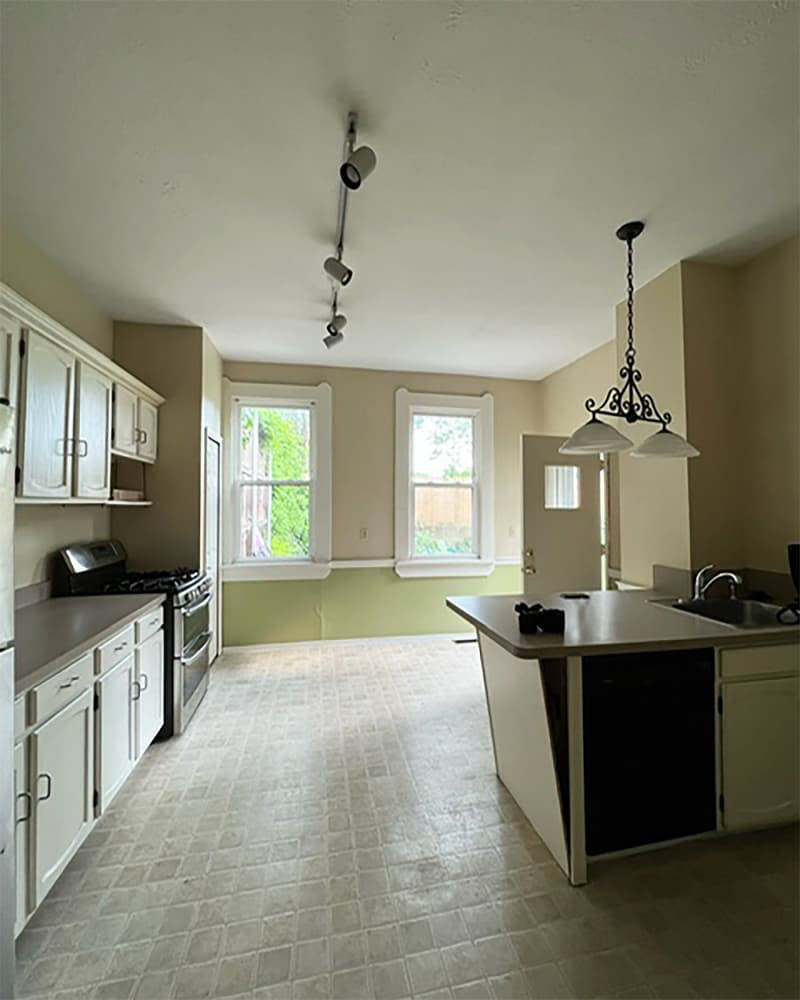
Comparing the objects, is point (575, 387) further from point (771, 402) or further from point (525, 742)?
point (525, 742)

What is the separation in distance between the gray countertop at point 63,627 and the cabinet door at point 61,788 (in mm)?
201

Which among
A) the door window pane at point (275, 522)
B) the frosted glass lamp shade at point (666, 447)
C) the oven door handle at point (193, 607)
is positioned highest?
the frosted glass lamp shade at point (666, 447)

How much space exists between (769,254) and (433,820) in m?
3.50

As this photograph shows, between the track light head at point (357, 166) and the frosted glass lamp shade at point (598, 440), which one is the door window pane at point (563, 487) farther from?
the track light head at point (357, 166)

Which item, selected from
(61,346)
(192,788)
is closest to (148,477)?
(61,346)

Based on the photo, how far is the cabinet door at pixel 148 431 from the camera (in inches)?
133

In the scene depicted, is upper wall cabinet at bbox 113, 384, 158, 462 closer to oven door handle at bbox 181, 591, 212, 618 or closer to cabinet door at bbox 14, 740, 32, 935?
oven door handle at bbox 181, 591, 212, 618

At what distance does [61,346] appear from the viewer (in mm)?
2357

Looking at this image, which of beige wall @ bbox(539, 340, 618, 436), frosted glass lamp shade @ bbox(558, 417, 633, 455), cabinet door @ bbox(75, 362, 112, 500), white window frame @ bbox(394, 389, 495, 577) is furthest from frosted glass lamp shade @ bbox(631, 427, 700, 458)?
white window frame @ bbox(394, 389, 495, 577)

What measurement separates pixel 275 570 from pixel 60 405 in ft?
8.69

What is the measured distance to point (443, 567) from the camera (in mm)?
5098

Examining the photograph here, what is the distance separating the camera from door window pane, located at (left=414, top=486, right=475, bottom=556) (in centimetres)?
515

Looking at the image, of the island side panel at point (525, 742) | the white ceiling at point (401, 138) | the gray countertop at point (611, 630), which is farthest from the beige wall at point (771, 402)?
the island side panel at point (525, 742)

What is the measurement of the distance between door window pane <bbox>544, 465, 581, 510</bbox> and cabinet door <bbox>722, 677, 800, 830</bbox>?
7.05 feet
